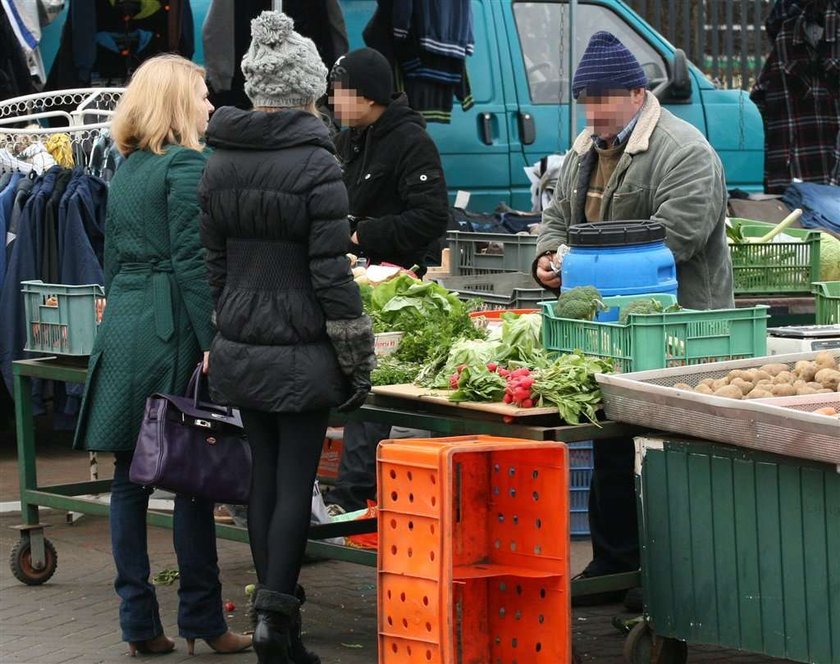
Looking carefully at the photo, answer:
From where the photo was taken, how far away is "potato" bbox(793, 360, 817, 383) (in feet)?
15.7

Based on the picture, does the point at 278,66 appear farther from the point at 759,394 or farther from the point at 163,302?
the point at 759,394

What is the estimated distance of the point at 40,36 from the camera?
30.8 feet

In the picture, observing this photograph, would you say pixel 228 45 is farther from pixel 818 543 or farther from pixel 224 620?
pixel 818 543

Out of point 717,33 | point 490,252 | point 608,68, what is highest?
point 717,33

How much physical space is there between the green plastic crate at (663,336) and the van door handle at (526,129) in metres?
5.71

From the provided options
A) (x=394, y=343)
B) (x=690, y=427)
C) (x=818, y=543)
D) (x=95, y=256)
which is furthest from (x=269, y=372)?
(x=95, y=256)

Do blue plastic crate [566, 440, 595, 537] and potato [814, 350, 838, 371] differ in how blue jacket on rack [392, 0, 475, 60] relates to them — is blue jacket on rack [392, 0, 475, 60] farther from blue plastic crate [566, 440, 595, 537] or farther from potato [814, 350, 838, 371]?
potato [814, 350, 838, 371]

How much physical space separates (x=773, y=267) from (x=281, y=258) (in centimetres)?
280

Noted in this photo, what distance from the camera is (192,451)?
5.16m

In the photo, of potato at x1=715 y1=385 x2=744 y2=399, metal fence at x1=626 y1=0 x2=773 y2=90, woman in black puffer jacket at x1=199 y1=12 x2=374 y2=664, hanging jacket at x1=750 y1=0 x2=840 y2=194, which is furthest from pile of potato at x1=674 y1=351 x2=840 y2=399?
metal fence at x1=626 y1=0 x2=773 y2=90

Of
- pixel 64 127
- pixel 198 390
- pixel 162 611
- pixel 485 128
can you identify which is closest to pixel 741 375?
pixel 198 390

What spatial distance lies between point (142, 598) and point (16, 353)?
9.83 feet

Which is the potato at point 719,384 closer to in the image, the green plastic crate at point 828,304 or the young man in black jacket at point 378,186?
the green plastic crate at point 828,304

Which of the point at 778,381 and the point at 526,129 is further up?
the point at 526,129
